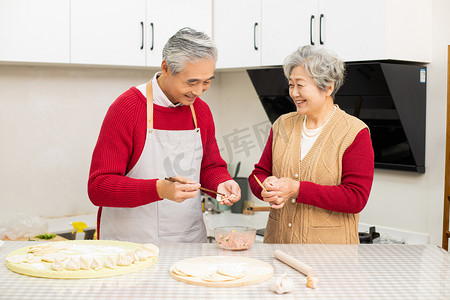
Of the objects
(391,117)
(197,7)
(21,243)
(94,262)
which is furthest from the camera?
(197,7)

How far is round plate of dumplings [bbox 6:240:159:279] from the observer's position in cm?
131

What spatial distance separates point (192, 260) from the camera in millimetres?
1425

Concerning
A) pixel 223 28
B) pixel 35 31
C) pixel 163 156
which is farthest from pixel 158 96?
pixel 223 28

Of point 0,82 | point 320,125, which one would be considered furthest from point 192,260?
point 0,82

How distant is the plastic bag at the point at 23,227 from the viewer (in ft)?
9.22

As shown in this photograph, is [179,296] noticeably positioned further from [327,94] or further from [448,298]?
[327,94]

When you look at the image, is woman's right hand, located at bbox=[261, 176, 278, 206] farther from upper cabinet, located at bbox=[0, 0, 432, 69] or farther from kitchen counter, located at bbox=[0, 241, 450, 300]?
upper cabinet, located at bbox=[0, 0, 432, 69]

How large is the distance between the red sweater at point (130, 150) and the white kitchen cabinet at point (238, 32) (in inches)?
46.4

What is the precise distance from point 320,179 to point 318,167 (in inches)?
1.7

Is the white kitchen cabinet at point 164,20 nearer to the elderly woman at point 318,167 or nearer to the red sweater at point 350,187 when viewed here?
the elderly woman at point 318,167

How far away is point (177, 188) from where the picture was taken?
157cm

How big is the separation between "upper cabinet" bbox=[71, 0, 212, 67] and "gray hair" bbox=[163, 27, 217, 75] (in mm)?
1311

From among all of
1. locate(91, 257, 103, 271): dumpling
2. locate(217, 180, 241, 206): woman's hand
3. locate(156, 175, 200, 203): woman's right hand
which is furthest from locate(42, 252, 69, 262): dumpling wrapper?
locate(217, 180, 241, 206): woman's hand

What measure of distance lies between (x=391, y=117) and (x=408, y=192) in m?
0.43
